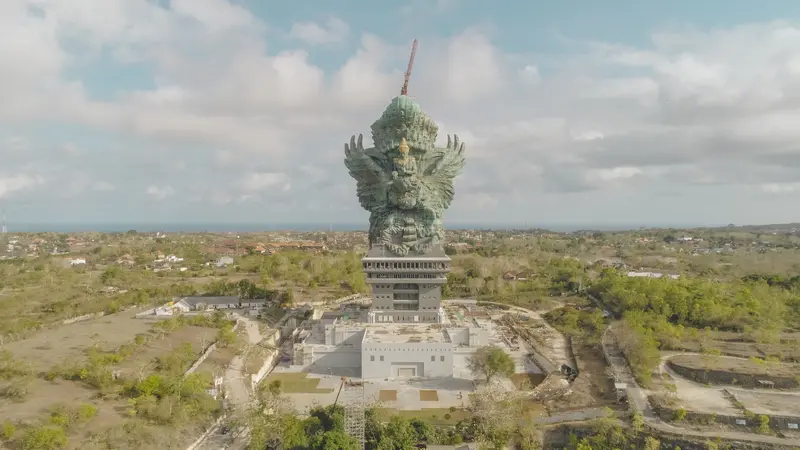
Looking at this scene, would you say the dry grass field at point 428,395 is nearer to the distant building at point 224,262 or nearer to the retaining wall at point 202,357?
the retaining wall at point 202,357

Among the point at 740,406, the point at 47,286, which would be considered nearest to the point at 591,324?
the point at 740,406

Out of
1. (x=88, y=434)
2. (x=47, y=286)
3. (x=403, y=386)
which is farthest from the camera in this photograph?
(x=47, y=286)

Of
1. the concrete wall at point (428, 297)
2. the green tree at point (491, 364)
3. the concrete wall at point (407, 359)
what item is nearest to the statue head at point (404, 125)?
the concrete wall at point (428, 297)

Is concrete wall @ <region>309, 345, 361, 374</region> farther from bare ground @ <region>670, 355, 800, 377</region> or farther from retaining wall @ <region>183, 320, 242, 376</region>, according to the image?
bare ground @ <region>670, 355, 800, 377</region>

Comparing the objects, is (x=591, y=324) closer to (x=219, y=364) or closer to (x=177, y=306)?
(x=219, y=364)

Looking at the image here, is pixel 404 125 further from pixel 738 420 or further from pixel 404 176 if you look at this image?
pixel 738 420

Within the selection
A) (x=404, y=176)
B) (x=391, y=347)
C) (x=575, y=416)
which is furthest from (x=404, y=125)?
(x=575, y=416)
